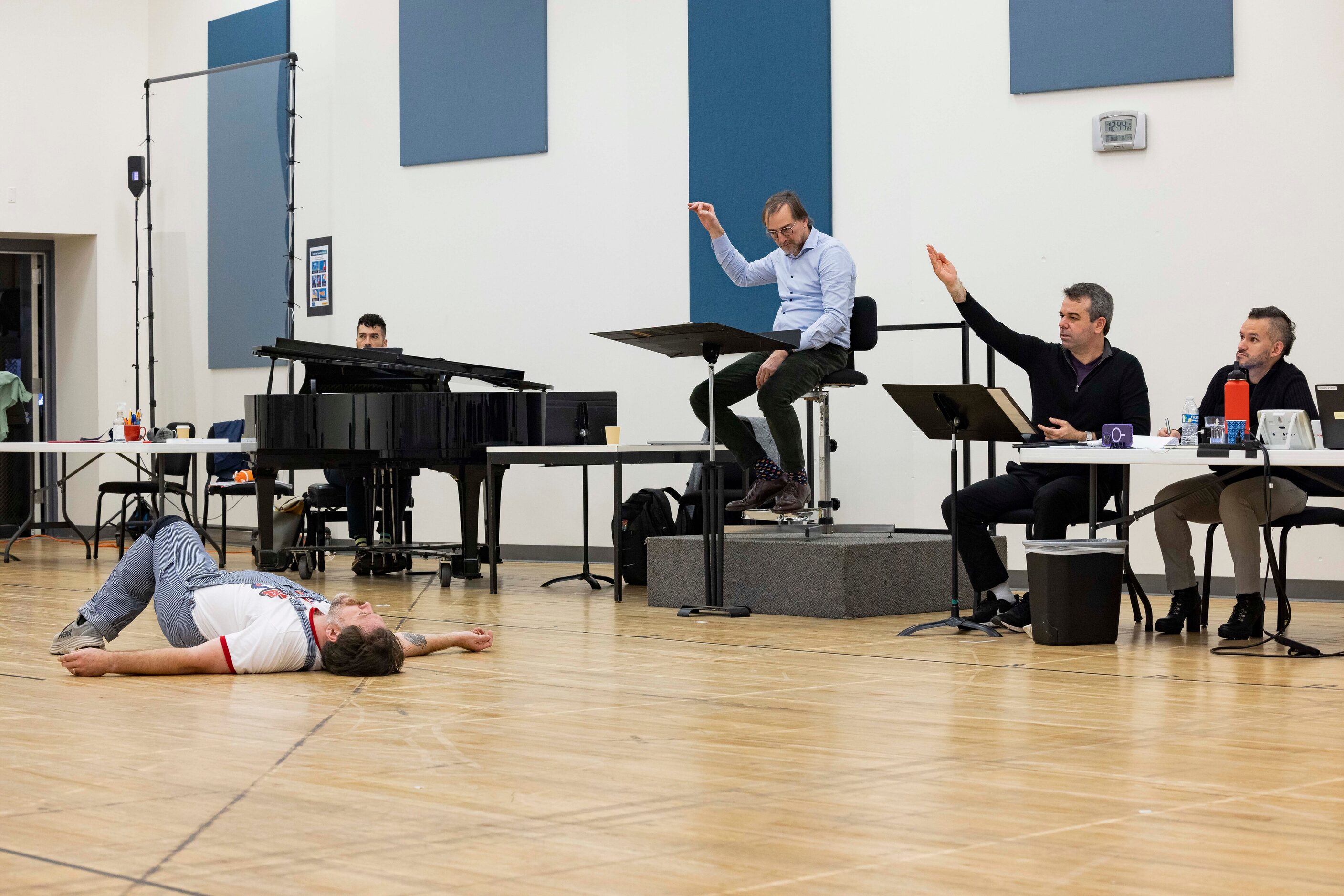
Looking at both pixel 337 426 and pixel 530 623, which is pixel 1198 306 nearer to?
pixel 530 623

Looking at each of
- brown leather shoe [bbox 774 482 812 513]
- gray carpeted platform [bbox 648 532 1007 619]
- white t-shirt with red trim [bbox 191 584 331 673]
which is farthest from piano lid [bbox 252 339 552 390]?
white t-shirt with red trim [bbox 191 584 331 673]

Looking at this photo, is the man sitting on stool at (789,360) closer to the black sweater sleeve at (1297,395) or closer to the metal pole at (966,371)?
the metal pole at (966,371)

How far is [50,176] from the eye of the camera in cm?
1084

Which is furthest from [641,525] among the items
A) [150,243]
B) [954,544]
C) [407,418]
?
[150,243]

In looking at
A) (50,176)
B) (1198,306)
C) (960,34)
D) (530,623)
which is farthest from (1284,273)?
(50,176)

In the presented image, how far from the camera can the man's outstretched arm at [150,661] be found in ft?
→ 12.9

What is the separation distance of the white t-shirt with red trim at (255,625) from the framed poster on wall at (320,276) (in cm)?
594

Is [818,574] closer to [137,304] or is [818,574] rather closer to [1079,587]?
[1079,587]

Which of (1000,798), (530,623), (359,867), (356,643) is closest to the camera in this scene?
(359,867)

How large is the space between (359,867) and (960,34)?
6.06 m

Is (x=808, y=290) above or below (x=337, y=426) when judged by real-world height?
above

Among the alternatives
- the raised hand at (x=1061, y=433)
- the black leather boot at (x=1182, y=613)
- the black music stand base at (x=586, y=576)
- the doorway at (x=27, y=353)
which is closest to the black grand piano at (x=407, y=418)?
the black music stand base at (x=586, y=576)

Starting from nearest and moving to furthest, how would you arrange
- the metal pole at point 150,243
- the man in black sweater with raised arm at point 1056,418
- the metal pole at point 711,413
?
the man in black sweater with raised arm at point 1056,418, the metal pole at point 711,413, the metal pole at point 150,243

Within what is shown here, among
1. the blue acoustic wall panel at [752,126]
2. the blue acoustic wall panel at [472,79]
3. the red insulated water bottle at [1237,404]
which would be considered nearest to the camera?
the red insulated water bottle at [1237,404]
